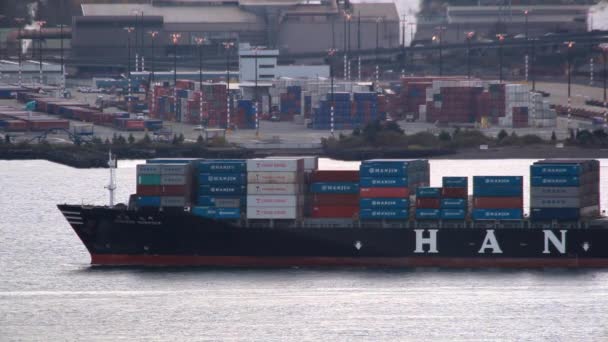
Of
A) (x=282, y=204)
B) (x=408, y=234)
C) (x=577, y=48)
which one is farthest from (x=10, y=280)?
(x=577, y=48)

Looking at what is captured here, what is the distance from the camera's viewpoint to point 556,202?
165 ft

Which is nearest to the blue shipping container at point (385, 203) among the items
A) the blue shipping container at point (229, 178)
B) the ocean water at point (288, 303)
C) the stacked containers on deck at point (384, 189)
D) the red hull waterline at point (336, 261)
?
the stacked containers on deck at point (384, 189)

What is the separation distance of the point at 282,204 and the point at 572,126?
161 ft

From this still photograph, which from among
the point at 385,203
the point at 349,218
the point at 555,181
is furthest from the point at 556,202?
the point at 349,218

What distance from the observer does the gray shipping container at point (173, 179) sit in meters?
50.7

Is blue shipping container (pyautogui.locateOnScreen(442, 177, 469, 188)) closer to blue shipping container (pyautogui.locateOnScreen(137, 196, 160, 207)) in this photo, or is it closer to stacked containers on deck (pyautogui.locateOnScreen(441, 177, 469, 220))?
stacked containers on deck (pyautogui.locateOnScreen(441, 177, 469, 220))

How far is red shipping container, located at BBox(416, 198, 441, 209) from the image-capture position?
50250mm

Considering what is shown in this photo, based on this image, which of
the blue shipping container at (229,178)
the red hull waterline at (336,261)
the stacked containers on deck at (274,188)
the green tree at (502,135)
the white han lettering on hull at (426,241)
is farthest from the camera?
the green tree at (502,135)

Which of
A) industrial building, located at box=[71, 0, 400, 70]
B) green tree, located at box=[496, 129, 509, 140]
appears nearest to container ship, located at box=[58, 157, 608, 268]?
green tree, located at box=[496, 129, 509, 140]

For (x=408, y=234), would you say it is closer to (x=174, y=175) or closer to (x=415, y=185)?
(x=415, y=185)

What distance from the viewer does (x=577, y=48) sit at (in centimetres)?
13112

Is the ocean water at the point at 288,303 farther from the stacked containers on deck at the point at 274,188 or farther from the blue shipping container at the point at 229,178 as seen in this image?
the blue shipping container at the point at 229,178

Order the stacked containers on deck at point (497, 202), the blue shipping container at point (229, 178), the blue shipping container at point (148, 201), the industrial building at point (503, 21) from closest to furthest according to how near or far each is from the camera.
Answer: the stacked containers on deck at point (497, 202) → the blue shipping container at point (229, 178) → the blue shipping container at point (148, 201) → the industrial building at point (503, 21)

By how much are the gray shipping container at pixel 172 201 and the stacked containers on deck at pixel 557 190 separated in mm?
9853
